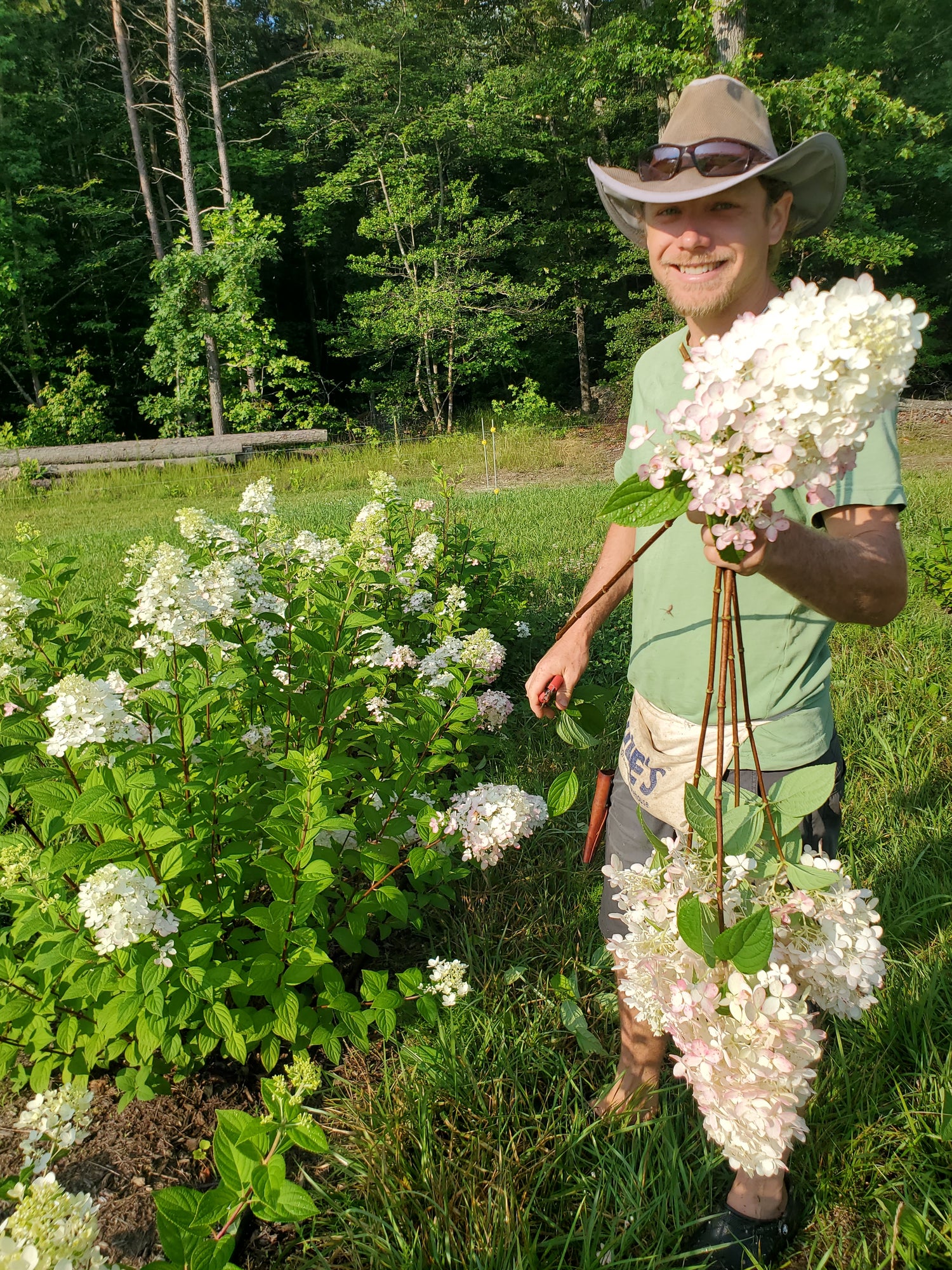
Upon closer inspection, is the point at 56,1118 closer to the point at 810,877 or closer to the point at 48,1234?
the point at 48,1234

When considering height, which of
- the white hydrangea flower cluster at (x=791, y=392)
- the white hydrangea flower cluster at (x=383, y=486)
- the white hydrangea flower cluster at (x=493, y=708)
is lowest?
the white hydrangea flower cluster at (x=493, y=708)

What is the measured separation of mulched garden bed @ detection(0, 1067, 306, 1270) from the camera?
156 cm

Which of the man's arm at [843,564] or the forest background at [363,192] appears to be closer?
the man's arm at [843,564]

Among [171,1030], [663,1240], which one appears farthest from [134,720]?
[663,1240]

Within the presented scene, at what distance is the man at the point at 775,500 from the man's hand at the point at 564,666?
125 millimetres

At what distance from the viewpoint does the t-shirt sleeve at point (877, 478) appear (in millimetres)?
1280

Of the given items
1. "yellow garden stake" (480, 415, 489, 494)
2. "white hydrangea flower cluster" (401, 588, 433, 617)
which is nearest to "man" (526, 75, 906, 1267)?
"white hydrangea flower cluster" (401, 588, 433, 617)

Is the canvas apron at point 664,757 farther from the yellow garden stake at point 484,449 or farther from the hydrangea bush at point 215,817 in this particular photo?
the yellow garden stake at point 484,449

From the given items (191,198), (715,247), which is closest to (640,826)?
(715,247)

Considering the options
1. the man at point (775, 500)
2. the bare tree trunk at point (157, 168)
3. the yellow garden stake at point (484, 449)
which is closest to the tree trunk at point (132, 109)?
the bare tree trunk at point (157, 168)

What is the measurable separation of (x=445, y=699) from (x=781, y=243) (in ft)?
4.30

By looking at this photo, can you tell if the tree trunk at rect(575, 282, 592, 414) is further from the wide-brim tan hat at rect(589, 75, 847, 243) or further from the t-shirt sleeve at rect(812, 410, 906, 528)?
the t-shirt sleeve at rect(812, 410, 906, 528)

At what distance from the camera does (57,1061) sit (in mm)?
1698

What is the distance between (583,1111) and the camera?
1791 millimetres
